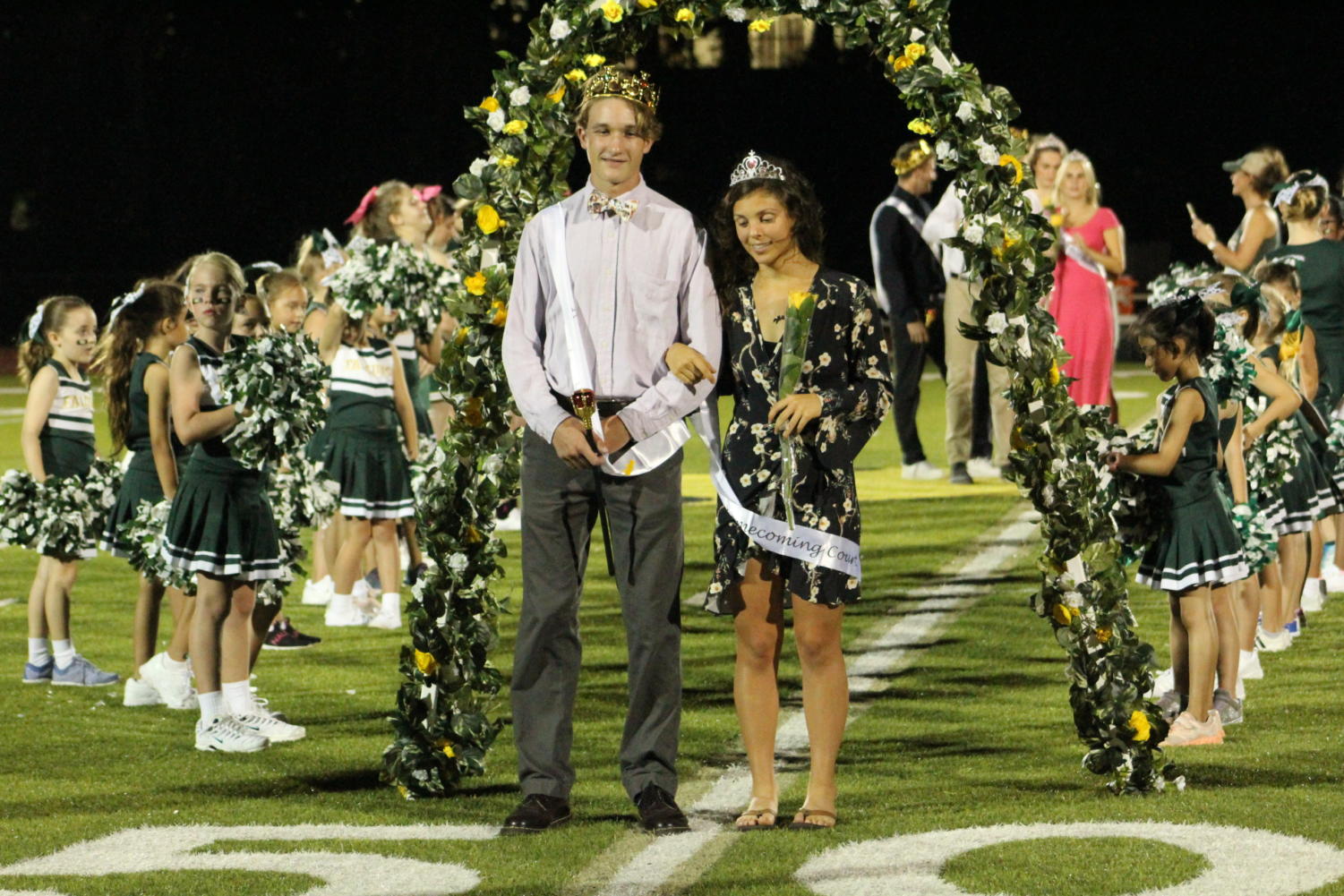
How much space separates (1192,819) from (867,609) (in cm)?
412

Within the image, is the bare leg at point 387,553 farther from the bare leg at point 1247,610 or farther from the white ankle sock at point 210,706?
the bare leg at point 1247,610

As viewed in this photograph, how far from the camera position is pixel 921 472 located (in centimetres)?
1465

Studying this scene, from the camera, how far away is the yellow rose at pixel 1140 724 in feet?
19.1

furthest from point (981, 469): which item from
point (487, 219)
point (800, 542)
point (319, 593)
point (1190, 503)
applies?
point (800, 542)

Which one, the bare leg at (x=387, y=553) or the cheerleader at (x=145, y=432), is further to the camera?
the bare leg at (x=387, y=553)

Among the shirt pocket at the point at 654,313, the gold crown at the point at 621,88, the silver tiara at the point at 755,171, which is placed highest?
the gold crown at the point at 621,88

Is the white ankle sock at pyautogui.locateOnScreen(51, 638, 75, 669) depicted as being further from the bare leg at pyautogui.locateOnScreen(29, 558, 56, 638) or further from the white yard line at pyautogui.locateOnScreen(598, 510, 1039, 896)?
the white yard line at pyautogui.locateOnScreen(598, 510, 1039, 896)

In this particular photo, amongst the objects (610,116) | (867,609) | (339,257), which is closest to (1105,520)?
(610,116)

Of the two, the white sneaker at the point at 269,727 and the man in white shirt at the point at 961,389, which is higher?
the man in white shirt at the point at 961,389

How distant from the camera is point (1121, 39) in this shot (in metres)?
36.8

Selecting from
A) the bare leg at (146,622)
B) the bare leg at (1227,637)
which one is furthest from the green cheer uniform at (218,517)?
the bare leg at (1227,637)

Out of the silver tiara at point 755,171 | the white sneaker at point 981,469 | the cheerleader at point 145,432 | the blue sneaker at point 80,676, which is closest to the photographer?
the silver tiara at point 755,171

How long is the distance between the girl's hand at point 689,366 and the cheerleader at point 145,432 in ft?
8.79

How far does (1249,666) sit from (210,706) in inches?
152
